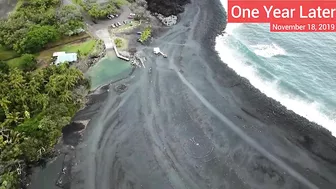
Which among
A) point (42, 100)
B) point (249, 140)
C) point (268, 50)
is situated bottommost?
point (249, 140)

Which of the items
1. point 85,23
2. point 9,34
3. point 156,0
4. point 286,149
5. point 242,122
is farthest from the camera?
point 156,0

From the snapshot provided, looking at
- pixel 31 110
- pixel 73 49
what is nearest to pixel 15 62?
pixel 73 49

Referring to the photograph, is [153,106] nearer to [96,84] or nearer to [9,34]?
[96,84]

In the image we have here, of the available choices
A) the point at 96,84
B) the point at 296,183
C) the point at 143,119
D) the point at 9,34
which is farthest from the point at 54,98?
the point at 296,183

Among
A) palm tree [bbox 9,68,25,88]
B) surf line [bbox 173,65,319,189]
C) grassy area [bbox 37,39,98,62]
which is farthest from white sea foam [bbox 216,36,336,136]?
palm tree [bbox 9,68,25,88]

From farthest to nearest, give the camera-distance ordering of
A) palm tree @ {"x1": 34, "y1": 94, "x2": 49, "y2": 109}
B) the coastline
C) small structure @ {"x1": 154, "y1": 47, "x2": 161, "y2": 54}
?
small structure @ {"x1": 154, "y1": 47, "x2": 161, "y2": 54} < palm tree @ {"x1": 34, "y1": 94, "x2": 49, "y2": 109} < the coastline

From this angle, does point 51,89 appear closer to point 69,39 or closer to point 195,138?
point 69,39

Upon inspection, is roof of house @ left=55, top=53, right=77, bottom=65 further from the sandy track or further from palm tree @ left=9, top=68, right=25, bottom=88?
the sandy track
